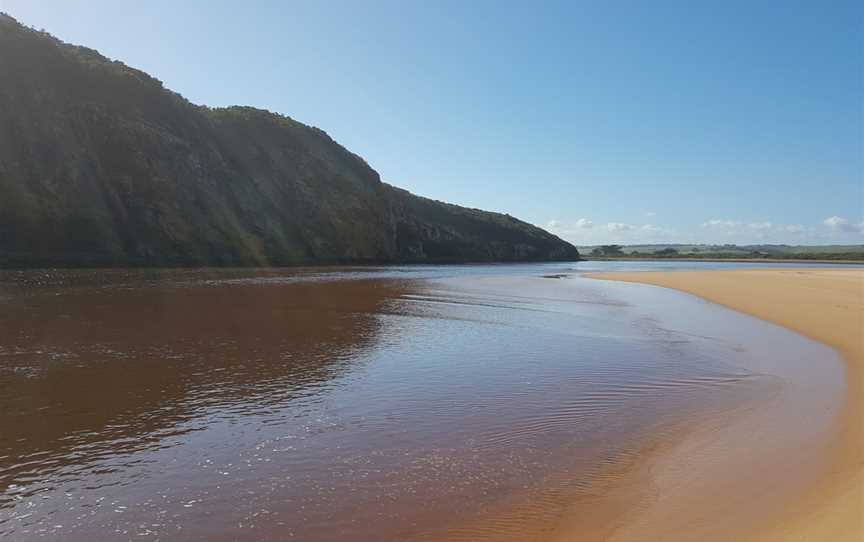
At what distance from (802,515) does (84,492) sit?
691 cm

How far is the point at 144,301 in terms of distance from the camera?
2181 centimetres

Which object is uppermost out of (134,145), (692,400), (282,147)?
(282,147)

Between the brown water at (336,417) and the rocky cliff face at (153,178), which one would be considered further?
the rocky cliff face at (153,178)

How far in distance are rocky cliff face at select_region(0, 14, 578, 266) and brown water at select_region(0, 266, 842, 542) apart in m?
34.1

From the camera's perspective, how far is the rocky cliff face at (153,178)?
44.7m

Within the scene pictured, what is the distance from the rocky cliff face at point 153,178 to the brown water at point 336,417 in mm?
34073

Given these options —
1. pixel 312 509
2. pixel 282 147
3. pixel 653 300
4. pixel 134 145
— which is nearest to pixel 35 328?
pixel 312 509

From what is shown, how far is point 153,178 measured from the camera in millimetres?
54969

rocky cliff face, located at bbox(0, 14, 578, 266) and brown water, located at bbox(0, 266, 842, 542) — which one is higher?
rocky cliff face, located at bbox(0, 14, 578, 266)

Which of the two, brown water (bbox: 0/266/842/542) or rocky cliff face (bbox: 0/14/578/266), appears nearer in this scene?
brown water (bbox: 0/266/842/542)

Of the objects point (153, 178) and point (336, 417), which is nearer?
point (336, 417)

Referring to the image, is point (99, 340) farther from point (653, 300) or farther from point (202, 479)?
point (653, 300)

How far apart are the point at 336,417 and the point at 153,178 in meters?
56.6

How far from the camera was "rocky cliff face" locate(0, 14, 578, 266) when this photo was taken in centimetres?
4466
